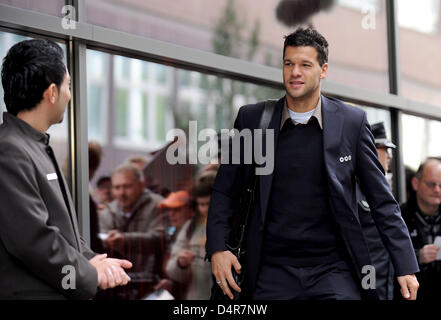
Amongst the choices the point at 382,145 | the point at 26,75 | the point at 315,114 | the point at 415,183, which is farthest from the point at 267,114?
the point at 415,183

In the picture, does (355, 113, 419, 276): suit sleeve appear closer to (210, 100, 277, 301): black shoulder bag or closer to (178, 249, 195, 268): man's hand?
(210, 100, 277, 301): black shoulder bag

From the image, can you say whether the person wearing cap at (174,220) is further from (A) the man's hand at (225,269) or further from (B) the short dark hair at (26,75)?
(B) the short dark hair at (26,75)

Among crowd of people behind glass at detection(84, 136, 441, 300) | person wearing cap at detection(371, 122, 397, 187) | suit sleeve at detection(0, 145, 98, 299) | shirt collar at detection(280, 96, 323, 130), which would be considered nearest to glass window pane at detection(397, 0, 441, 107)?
person wearing cap at detection(371, 122, 397, 187)

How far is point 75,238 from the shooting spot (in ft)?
9.34

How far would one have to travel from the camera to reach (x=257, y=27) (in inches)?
241

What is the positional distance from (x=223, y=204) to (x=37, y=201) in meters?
1.25

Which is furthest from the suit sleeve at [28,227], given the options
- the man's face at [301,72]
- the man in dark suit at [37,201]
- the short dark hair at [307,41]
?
the short dark hair at [307,41]

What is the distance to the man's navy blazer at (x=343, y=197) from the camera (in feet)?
11.6

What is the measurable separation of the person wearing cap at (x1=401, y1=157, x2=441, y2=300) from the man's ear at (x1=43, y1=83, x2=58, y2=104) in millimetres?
4027

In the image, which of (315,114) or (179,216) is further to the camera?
(179,216)

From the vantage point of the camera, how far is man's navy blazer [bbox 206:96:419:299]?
355 cm

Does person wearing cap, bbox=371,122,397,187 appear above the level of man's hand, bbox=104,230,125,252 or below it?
above

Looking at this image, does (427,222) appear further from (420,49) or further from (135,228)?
(135,228)
